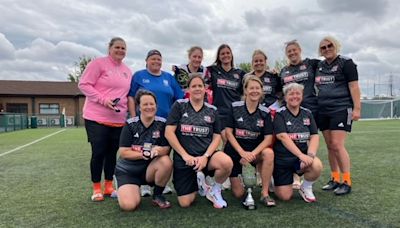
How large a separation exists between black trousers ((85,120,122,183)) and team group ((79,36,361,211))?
12mm

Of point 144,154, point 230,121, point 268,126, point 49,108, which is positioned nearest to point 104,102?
point 144,154

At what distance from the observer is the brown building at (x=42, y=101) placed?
37781 mm

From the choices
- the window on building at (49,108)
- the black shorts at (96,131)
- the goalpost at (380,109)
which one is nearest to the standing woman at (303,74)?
the black shorts at (96,131)

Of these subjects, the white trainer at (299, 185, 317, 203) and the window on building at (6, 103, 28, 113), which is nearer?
the white trainer at (299, 185, 317, 203)

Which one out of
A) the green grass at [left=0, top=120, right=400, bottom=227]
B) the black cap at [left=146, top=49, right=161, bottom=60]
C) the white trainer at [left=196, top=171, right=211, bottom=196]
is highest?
the black cap at [left=146, top=49, right=161, bottom=60]

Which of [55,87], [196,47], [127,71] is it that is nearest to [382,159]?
[196,47]

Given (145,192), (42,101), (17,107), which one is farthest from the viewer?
(42,101)

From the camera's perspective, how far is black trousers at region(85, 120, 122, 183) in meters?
4.51

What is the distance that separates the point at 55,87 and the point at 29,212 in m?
40.8

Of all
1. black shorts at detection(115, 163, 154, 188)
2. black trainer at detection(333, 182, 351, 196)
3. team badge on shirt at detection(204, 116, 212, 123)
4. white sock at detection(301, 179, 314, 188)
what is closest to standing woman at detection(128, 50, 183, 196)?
black shorts at detection(115, 163, 154, 188)

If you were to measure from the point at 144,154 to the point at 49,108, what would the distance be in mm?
38151

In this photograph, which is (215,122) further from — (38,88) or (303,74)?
(38,88)

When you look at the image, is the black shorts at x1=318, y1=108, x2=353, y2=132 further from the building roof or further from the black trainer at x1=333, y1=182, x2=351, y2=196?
the building roof

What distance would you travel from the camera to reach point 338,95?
15.6 feet
